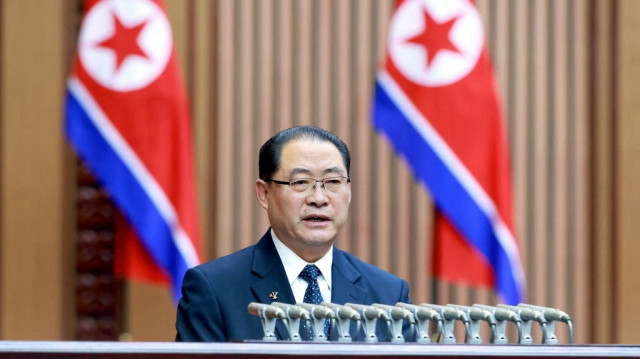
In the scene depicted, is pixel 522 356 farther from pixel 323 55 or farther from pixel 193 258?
pixel 323 55

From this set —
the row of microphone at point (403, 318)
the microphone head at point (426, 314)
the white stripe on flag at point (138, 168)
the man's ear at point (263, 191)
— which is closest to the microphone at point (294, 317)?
the row of microphone at point (403, 318)

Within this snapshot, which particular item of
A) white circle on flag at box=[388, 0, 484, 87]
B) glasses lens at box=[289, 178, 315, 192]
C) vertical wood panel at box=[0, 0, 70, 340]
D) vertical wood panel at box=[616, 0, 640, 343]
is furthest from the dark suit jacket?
vertical wood panel at box=[616, 0, 640, 343]

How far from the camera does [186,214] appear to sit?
5.02 meters

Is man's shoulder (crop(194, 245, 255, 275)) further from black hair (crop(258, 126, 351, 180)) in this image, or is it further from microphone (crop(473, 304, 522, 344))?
microphone (crop(473, 304, 522, 344))

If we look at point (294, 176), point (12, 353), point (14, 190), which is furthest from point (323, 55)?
point (12, 353)

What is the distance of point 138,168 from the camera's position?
495cm

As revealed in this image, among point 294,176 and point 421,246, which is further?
point 421,246

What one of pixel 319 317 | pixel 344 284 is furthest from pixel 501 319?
pixel 344 284

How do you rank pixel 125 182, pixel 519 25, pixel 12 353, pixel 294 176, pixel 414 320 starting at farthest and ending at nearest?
1. pixel 519 25
2. pixel 125 182
3. pixel 294 176
4. pixel 414 320
5. pixel 12 353

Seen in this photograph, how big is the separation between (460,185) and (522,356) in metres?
2.94

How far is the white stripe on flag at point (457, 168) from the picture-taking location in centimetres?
506

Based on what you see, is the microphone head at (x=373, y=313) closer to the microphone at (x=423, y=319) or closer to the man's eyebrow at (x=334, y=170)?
the microphone at (x=423, y=319)

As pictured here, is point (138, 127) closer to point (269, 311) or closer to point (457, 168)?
point (457, 168)

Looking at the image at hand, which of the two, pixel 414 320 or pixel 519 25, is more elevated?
pixel 519 25
